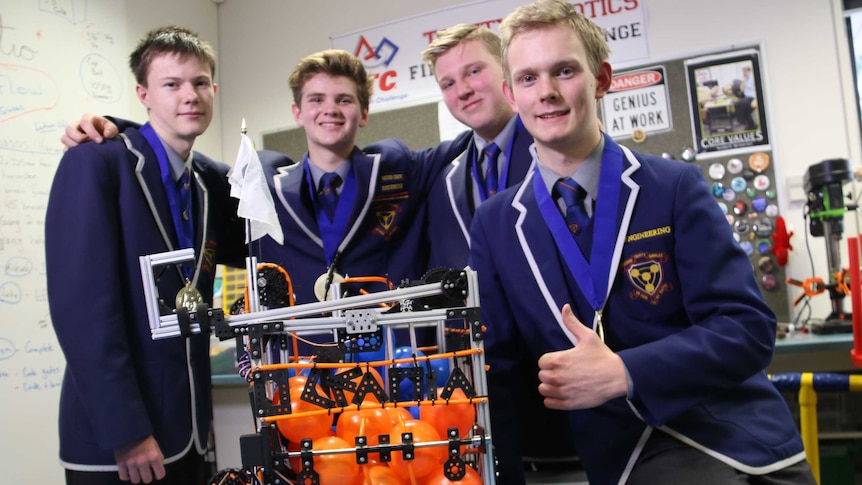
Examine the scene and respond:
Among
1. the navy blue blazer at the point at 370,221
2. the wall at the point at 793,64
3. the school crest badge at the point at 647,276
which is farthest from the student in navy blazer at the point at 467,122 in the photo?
the wall at the point at 793,64

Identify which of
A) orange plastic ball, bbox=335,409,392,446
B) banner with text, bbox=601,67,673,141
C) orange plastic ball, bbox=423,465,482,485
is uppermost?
banner with text, bbox=601,67,673,141

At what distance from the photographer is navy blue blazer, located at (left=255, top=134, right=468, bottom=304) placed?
212 cm

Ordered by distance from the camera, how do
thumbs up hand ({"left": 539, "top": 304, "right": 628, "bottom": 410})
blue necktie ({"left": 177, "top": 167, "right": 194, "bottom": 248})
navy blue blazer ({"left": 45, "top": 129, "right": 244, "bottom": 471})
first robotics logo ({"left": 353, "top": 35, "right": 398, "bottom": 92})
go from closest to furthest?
thumbs up hand ({"left": 539, "top": 304, "right": 628, "bottom": 410}), navy blue blazer ({"left": 45, "top": 129, "right": 244, "bottom": 471}), blue necktie ({"left": 177, "top": 167, "right": 194, "bottom": 248}), first robotics logo ({"left": 353, "top": 35, "right": 398, "bottom": 92})

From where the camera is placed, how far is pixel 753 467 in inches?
47.5

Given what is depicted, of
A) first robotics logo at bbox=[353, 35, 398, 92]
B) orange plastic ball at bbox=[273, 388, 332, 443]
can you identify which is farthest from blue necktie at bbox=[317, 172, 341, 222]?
first robotics logo at bbox=[353, 35, 398, 92]

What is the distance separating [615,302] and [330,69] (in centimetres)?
136

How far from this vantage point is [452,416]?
1.10 m

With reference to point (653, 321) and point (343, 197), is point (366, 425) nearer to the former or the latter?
point (653, 321)

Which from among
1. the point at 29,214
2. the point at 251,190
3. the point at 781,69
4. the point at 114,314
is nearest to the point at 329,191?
the point at 114,314

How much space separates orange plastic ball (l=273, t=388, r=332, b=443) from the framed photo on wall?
3.29m

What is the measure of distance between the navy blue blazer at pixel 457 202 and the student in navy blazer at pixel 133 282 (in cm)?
80

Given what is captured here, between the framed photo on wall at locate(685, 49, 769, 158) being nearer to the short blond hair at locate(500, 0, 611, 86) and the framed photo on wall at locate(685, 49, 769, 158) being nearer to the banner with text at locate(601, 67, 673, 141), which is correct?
the banner with text at locate(601, 67, 673, 141)

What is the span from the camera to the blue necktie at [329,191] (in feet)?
7.19

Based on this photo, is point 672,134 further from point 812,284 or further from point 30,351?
point 30,351
